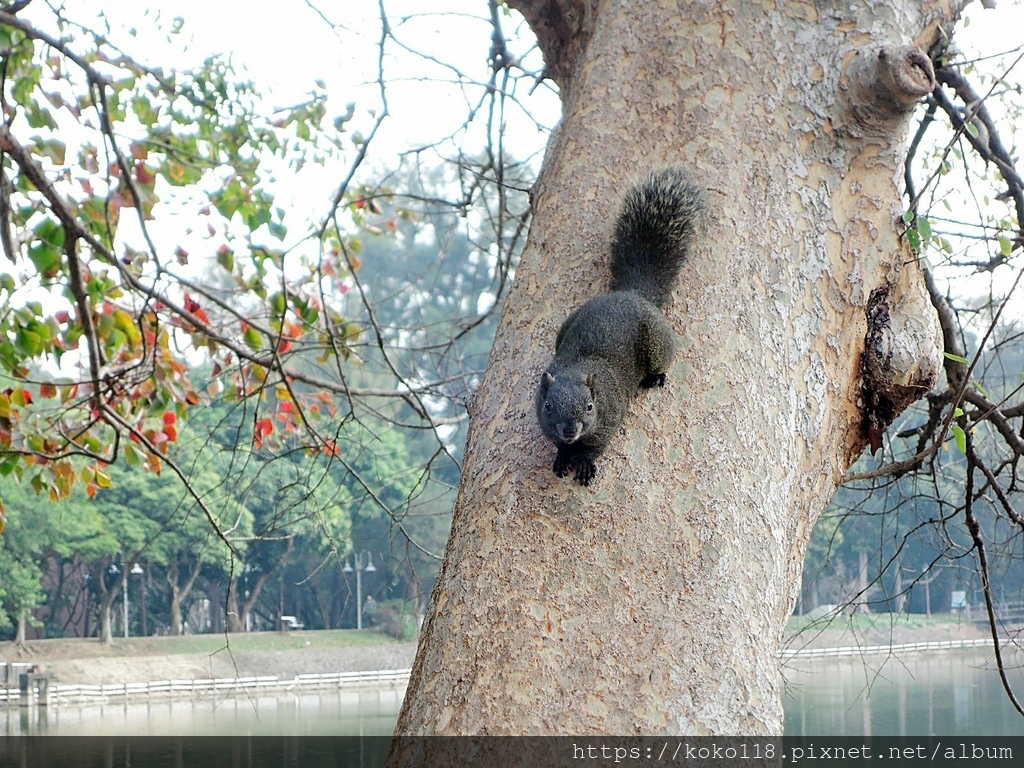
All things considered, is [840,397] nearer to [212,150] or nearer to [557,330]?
[557,330]

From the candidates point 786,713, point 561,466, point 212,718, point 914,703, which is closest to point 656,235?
point 561,466

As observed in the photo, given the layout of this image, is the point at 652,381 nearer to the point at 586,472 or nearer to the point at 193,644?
the point at 586,472

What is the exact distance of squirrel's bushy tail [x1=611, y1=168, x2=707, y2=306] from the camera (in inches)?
78.4

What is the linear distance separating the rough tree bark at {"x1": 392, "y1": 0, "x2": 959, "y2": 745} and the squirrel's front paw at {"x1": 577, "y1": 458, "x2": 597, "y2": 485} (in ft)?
0.06

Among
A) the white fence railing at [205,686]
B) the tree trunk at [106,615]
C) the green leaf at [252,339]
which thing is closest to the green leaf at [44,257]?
the green leaf at [252,339]

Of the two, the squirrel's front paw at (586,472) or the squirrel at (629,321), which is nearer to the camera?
the squirrel's front paw at (586,472)

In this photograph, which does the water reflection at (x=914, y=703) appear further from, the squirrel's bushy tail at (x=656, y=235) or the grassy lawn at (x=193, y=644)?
the grassy lawn at (x=193, y=644)

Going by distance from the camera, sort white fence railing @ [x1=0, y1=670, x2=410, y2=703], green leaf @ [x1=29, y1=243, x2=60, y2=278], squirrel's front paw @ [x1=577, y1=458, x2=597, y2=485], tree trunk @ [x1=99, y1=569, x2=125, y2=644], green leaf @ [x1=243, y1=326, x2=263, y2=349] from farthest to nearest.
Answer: tree trunk @ [x1=99, y1=569, x2=125, y2=644] < white fence railing @ [x1=0, y1=670, x2=410, y2=703] < green leaf @ [x1=243, y1=326, x2=263, y2=349] < green leaf @ [x1=29, y1=243, x2=60, y2=278] < squirrel's front paw @ [x1=577, y1=458, x2=597, y2=485]

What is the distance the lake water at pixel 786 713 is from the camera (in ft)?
50.5

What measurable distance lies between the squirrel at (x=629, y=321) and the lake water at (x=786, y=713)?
11.4 metres

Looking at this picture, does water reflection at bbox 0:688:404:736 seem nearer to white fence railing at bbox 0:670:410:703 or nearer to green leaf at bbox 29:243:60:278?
white fence railing at bbox 0:670:410:703

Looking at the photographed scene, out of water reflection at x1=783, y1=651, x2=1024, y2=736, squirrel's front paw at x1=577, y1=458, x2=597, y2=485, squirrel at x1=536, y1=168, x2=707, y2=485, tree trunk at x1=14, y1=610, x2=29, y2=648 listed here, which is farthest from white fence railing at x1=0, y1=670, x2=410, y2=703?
squirrel's front paw at x1=577, y1=458, x2=597, y2=485

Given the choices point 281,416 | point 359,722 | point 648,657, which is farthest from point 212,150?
point 359,722

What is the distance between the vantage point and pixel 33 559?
2423 cm
